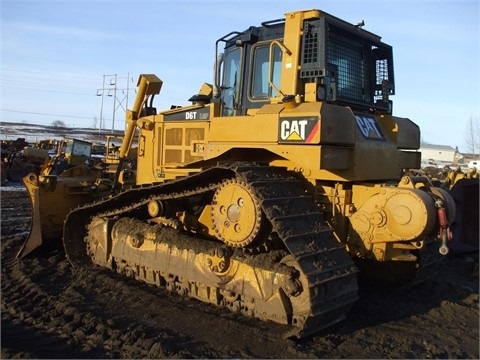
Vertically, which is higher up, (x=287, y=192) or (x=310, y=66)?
(x=310, y=66)

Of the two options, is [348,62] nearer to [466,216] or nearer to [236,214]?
[236,214]

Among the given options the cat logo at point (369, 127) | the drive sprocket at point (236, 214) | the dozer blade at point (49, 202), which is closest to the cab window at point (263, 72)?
the cat logo at point (369, 127)

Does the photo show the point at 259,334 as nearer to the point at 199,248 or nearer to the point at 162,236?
the point at 199,248

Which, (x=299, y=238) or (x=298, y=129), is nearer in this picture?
(x=299, y=238)

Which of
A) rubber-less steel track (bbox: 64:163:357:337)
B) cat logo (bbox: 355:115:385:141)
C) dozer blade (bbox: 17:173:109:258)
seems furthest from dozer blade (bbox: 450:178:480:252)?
dozer blade (bbox: 17:173:109:258)

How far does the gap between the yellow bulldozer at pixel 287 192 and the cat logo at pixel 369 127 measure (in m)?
0.03

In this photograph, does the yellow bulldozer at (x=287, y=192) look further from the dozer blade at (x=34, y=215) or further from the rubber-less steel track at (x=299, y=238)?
the dozer blade at (x=34, y=215)

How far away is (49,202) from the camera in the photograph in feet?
26.3

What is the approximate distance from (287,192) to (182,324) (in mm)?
1848

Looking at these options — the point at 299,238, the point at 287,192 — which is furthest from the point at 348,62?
the point at 299,238

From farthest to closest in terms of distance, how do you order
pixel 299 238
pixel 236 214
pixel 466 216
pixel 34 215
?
pixel 466 216 < pixel 34 215 < pixel 236 214 < pixel 299 238

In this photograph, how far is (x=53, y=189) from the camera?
26.5 ft

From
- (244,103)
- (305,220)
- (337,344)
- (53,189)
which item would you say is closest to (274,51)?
(244,103)

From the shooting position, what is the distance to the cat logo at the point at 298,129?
5.00 metres
